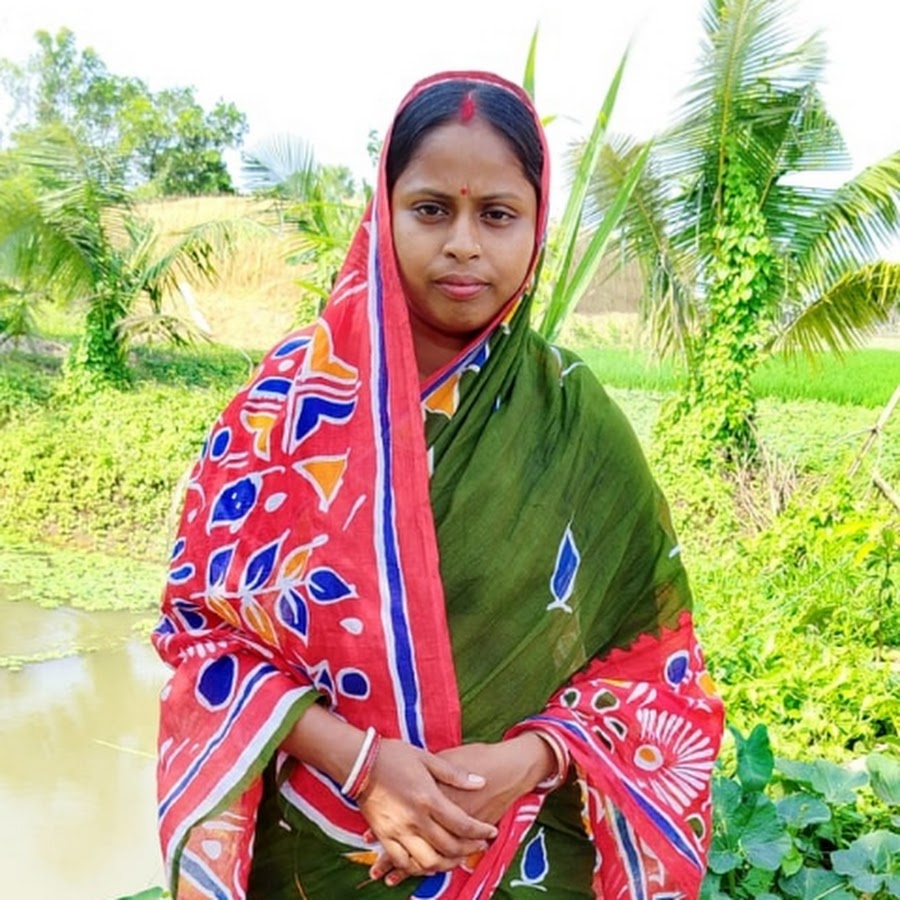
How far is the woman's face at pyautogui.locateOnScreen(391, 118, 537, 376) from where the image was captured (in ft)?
3.24

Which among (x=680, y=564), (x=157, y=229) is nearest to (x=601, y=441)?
(x=680, y=564)

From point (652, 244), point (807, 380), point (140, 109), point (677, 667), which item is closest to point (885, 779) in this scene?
point (677, 667)

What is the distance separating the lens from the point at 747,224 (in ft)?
19.4

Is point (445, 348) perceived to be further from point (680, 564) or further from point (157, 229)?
point (157, 229)

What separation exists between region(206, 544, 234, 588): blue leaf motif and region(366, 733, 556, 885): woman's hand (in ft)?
0.95

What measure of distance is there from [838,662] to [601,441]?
2398mm

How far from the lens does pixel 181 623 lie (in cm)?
106

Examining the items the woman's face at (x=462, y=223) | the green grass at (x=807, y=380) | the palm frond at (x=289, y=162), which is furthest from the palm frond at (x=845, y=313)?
the woman's face at (x=462, y=223)

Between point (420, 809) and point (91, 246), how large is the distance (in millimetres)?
8954

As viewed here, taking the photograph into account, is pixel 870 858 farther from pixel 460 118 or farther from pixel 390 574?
pixel 460 118

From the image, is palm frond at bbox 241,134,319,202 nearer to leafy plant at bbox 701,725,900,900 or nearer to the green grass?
the green grass

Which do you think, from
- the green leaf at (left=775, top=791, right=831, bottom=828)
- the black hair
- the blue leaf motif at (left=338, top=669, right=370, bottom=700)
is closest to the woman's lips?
the black hair

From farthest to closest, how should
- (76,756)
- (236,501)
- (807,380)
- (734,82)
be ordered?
(807,380)
(734,82)
(76,756)
(236,501)

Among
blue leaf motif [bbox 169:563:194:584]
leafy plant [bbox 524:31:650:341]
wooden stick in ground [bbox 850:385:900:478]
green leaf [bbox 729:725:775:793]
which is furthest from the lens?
wooden stick in ground [bbox 850:385:900:478]
